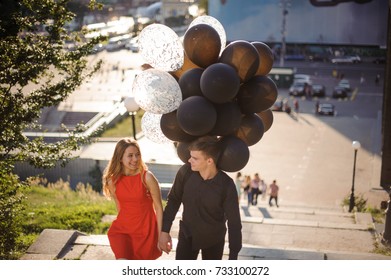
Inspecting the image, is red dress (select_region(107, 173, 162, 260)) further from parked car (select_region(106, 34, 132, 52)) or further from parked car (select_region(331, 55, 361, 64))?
parked car (select_region(331, 55, 361, 64))

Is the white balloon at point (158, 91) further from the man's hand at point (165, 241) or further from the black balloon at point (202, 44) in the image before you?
the man's hand at point (165, 241)

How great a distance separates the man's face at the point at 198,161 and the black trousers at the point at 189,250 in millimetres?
618

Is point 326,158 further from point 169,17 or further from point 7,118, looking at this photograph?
point 169,17

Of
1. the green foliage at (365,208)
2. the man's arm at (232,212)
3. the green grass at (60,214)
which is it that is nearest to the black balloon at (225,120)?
the man's arm at (232,212)

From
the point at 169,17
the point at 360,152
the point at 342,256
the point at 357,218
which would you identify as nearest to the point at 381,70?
the point at 169,17

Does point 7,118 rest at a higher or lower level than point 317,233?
higher

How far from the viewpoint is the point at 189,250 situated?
4.53 meters

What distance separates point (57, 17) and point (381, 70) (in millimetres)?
36563

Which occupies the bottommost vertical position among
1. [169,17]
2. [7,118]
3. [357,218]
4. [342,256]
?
[357,218]

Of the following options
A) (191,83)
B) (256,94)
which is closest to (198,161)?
(191,83)

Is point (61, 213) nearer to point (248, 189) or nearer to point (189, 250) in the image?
point (189, 250)

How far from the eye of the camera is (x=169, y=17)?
39250 mm

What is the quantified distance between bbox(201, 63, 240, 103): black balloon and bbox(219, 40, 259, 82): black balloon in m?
0.15

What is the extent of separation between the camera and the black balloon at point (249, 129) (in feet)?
16.0
